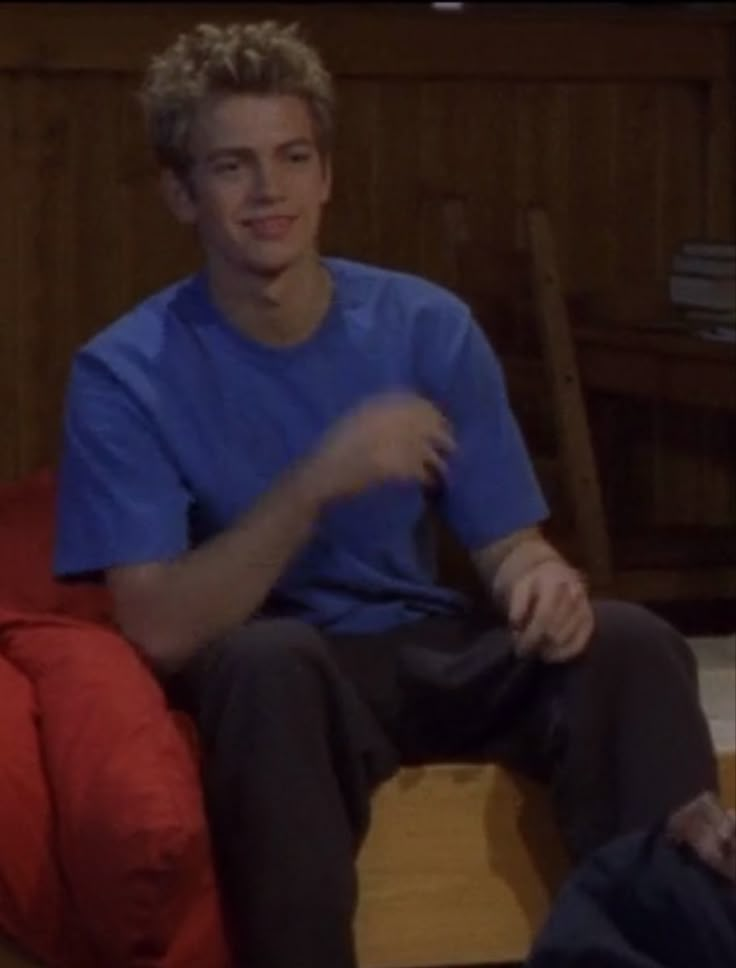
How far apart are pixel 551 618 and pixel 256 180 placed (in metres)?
0.53

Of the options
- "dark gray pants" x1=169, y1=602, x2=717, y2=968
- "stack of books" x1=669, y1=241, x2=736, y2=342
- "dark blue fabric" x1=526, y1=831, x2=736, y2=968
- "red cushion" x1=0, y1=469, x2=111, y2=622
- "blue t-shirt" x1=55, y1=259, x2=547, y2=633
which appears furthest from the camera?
"stack of books" x1=669, y1=241, x2=736, y2=342

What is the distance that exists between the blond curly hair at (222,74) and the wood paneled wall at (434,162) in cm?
116

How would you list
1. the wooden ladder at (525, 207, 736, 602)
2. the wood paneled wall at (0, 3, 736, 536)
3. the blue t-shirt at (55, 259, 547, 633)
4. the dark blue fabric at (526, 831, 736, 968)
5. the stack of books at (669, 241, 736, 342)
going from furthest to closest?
the wood paneled wall at (0, 3, 736, 536)
the stack of books at (669, 241, 736, 342)
the wooden ladder at (525, 207, 736, 602)
the blue t-shirt at (55, 259, 547, 633)
the dark blue fabric at (526, 831, 736, 968)

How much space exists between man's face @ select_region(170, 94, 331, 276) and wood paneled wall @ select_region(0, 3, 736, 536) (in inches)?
46.0

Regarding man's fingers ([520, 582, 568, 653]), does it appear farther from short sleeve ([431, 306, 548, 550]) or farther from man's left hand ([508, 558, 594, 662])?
short sleeve ([431, 306, 548, 550])

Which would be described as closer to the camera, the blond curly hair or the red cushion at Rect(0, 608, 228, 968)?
the red cushion at Rect(0, 608, 228, 968)

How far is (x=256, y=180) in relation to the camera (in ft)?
8.86

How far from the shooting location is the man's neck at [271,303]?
2.70 metres

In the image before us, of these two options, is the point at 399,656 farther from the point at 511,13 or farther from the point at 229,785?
the point at 511,13

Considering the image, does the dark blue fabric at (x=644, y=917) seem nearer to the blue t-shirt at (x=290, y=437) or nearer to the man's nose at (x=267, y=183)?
the blue t-shirt at (x=290, y=437)

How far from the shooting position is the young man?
247 centimetres

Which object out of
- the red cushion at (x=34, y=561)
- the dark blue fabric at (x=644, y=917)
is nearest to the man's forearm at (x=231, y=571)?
the red cushion at (x=34, y=561)

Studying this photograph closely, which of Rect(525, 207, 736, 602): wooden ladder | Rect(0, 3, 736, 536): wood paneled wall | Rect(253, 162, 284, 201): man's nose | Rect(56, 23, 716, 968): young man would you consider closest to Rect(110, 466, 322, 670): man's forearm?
Rect(56, 23, 716, 968): young man

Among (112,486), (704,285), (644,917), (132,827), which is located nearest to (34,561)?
(112,486)
